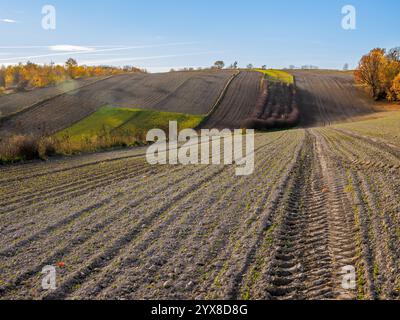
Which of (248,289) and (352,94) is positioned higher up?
(352,94)

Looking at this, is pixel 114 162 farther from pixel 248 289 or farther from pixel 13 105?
pixel 13 105

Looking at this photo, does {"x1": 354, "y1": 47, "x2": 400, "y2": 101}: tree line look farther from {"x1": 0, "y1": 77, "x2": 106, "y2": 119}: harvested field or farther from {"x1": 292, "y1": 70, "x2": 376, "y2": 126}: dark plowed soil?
{"x1": 0, "y1": 77, "x2": 106, "y2": 119}: harvested field

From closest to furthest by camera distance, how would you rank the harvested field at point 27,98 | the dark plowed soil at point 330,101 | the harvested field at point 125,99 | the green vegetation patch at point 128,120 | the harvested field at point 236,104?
1. the green vegetation patch at point 128,120
2. the harvested field at point 125,99
3. the harvested field at point 236,104
4. the harvested field at point 27,98
5. the dark plowed soil at point 330,101

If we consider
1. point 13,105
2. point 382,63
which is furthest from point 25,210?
point 382,63

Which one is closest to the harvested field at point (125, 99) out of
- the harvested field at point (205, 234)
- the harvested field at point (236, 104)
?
the harvested field at point (236, 104)

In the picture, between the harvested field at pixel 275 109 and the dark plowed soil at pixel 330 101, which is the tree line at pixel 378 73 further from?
the harvested field at pixel 275 109

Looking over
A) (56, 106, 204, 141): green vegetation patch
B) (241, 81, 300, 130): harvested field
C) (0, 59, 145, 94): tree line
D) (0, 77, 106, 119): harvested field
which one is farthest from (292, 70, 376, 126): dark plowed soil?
(0, 59, 145, 94): tree line
